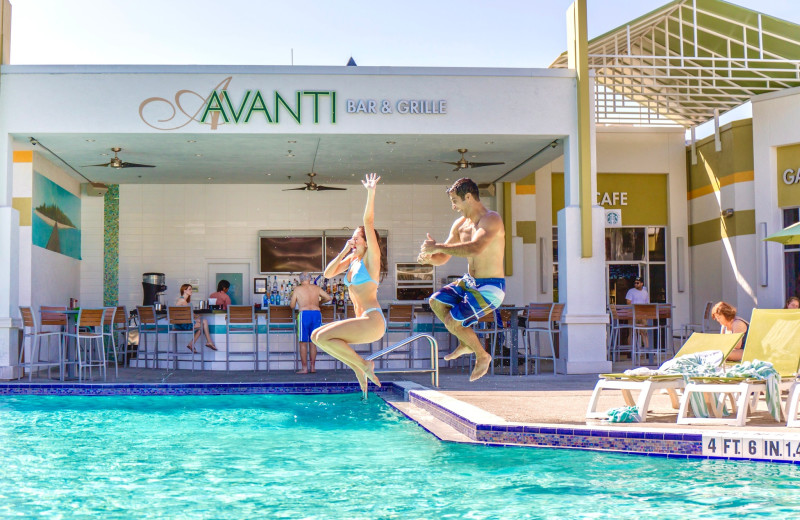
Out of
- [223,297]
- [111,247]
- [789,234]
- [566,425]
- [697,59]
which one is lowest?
[566,425]

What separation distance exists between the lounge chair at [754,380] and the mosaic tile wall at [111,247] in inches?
469

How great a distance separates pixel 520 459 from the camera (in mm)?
5719

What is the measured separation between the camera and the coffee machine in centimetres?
1539

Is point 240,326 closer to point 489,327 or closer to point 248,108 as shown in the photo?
point 248,108

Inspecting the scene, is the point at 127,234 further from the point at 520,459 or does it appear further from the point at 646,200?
the point at 520,459

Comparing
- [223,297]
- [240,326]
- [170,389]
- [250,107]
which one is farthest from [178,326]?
[250,107]

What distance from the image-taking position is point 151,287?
1540 cm

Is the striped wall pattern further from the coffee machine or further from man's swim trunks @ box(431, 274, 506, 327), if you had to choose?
the coffee machine

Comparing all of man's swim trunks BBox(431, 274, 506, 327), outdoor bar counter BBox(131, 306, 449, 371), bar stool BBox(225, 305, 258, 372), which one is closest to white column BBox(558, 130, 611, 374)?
outdoor bar counter BBox(131, 306, 449, 371)

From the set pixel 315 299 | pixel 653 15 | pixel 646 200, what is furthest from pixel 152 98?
pixel 646 200

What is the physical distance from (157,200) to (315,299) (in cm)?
573

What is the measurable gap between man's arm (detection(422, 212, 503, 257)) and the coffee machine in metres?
11.0

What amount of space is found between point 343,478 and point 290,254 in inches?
423

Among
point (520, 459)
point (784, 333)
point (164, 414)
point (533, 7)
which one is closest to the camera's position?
point (520, 459)
